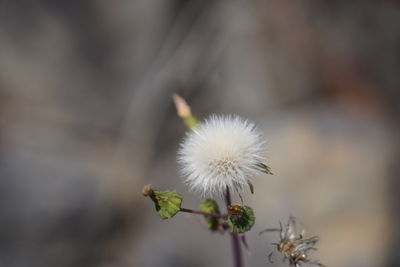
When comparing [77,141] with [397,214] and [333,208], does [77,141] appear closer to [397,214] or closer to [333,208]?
[333,208]

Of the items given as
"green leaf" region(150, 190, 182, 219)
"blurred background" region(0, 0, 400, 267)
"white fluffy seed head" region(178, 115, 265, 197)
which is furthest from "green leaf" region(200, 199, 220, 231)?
"blurred background" region(0, 0, 400, 267)

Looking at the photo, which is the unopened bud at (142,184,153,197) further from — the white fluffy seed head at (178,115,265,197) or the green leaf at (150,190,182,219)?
the white fluffy seed head at (178,115,265,197)

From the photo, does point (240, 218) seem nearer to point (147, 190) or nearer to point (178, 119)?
point (147, 190)

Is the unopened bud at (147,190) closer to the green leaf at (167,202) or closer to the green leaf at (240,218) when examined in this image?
the green leaf at (167,202)

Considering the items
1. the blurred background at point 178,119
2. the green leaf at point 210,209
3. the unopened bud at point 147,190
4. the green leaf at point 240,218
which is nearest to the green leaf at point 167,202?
the unopened bud at point 147,190

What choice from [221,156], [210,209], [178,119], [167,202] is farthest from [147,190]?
[178,119]

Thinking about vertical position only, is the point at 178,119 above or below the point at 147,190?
above

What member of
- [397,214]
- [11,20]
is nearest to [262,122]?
[397,214]
